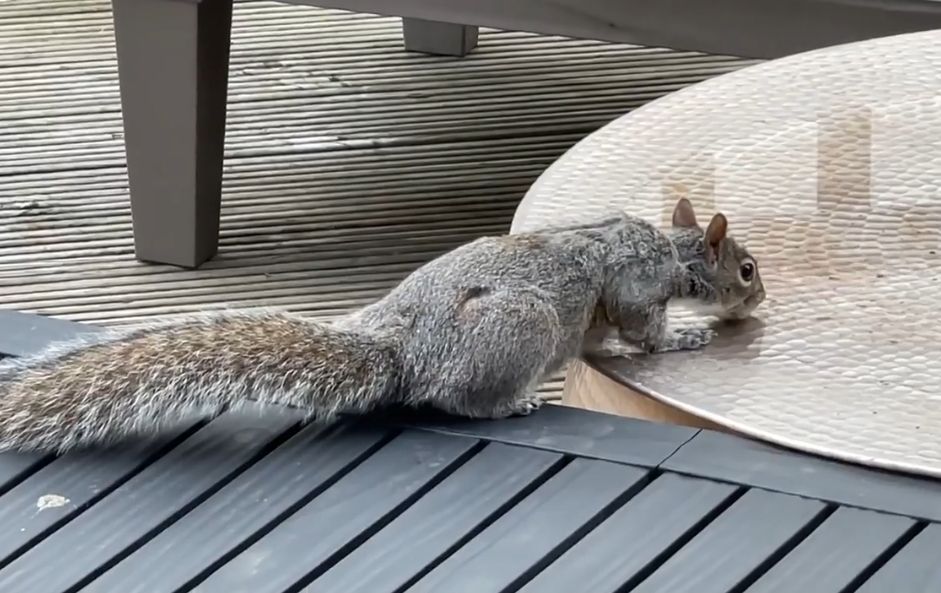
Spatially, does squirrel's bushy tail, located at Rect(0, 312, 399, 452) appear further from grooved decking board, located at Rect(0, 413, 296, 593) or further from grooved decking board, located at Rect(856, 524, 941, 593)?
grooved decking board, located at Rect(856, 524, 941, 593)

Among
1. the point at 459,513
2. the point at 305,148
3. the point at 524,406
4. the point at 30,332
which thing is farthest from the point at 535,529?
the point at 305,148

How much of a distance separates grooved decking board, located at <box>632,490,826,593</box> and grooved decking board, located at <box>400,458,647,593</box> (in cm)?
7

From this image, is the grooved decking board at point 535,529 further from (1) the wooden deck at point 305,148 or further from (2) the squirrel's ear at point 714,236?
(1) the wooden deck at point 305,148

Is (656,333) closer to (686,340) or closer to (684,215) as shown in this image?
(686,340)

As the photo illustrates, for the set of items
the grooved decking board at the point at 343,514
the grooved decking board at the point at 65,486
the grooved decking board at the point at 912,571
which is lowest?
the grooved decking board at the point at 65,486

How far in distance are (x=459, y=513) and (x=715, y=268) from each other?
0.44 meters

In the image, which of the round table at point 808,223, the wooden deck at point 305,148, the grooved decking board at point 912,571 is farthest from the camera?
the wooden deck at point 305,148

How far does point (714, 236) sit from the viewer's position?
142cm

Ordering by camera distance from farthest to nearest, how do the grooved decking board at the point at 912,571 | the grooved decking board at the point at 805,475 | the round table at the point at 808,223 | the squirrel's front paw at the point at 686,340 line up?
the squirrel's front paw at the point at 686,340 → the round table at the point at 808,223 → the grooved decking board at the point at 805,475 → the grooved decking board at the point at 912,571

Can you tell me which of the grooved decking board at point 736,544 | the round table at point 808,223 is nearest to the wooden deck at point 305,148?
the round table at point 808,223

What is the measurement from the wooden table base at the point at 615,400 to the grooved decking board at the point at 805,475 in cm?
7

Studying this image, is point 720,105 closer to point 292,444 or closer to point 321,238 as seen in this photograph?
point 292,444

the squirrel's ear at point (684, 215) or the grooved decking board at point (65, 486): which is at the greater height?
the squirrel's ear at point (684, 215)

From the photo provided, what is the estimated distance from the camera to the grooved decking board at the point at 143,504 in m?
1.05
